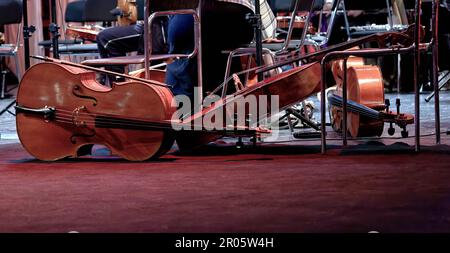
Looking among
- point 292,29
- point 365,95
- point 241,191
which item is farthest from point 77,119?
point 292,29

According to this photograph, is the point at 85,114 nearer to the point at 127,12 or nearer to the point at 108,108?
the point at 108,108

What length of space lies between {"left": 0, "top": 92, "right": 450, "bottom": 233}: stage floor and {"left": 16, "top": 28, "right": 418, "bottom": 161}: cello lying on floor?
82 mm

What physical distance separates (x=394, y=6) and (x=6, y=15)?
2.83 meters

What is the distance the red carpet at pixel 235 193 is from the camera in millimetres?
1945

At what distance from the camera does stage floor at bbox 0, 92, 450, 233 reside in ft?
6.40

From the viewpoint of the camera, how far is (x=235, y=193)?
2365 millimetres

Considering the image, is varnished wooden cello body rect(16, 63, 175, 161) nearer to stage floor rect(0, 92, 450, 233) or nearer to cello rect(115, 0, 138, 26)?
stage floor rect(0, 92, 450, 233)

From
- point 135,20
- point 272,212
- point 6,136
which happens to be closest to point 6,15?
point 135,20

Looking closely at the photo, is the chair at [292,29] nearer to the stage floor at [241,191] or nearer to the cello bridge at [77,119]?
the stage floor at [241,191]

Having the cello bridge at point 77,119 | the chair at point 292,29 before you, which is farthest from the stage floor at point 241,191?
the chair at point 292,29

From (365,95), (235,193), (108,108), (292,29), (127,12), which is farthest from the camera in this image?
(127,12)

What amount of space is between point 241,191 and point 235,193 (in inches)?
1.3
